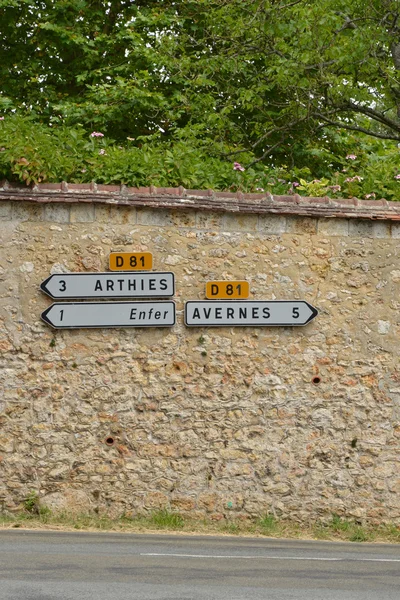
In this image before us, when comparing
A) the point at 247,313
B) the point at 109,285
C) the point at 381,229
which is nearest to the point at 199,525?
the point at 247,313

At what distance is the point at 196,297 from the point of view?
9.98 m

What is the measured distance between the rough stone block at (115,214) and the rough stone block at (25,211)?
0.61 m

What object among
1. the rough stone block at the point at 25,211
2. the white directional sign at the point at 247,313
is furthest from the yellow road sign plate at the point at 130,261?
the rough stone block at the point at 25,211

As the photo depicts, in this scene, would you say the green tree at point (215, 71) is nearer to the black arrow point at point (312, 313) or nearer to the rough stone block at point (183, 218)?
the rough stone block at point (183, 218)

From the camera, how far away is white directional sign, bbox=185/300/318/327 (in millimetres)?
9938

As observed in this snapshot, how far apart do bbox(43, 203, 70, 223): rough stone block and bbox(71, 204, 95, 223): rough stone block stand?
0.22 feet

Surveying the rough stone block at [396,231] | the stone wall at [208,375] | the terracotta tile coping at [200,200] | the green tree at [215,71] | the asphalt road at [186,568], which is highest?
the green tree at [215,71]

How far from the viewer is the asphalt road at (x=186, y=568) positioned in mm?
6395

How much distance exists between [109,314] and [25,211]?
136cm

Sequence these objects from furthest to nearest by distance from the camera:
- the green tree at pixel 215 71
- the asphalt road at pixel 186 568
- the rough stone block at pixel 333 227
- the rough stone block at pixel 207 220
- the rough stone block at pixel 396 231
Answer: the green tree at pixel 215 71 < the rough stone block at pixel 396 231 < the rough stone block at pixel 333 227 < the rough stone block at pixel 207 220 < the asphalt road at pixel 186 568

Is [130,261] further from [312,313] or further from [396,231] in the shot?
[396,231]

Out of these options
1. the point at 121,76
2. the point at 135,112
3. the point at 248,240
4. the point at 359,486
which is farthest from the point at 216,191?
the point at 121,76

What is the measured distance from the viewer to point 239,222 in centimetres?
1008

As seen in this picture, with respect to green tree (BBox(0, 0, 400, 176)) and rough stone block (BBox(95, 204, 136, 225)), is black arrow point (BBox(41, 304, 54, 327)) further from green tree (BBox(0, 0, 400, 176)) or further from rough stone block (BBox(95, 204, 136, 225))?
green tree (BBox(0, 0, 400, 176))
